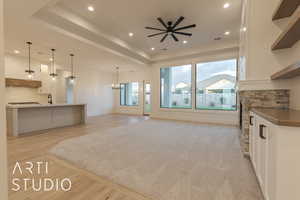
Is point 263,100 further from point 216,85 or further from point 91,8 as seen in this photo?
point 91,8

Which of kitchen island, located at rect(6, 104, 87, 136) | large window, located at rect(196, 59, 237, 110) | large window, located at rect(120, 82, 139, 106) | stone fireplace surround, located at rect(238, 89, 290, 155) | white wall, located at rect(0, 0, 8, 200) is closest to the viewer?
white wall, located at rect(0, 0, 8, 200)

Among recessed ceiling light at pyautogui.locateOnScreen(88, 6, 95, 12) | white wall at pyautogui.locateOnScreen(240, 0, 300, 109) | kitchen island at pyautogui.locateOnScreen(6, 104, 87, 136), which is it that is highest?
recessed ceiling light at pyautogui.locateOnScreen(88, 6, 95, 12)

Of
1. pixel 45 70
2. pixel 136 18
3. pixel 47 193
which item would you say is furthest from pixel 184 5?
pixel 45 70

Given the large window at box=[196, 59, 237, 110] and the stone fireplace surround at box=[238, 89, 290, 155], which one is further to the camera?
the large window at box=[196, 59, 237, 110]

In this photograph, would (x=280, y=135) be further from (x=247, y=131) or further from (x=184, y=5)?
(x=184, y=5)

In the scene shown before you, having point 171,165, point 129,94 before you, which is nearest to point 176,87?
point 129,94

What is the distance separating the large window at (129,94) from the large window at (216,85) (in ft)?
15.2

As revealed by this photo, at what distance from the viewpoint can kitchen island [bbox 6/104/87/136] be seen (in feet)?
13.7

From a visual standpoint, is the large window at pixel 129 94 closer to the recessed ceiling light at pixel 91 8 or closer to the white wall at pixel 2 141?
the recessed ceiling light at pixel 91 8

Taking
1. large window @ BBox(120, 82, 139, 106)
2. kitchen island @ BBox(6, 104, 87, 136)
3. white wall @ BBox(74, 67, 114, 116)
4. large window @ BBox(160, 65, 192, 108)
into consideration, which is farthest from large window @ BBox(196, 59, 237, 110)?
white wall @ BBox(74, 67, 114, 116)

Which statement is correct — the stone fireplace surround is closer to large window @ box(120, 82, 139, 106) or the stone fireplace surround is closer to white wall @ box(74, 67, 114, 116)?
large window @ box(120, 82, 139, 106)

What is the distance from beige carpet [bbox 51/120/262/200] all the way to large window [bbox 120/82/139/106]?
6300 mm

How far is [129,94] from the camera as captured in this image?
10.2 m

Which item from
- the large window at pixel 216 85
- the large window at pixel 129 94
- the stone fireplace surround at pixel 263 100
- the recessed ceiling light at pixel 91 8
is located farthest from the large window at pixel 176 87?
the recessed ceiling light at pixel 91 8
